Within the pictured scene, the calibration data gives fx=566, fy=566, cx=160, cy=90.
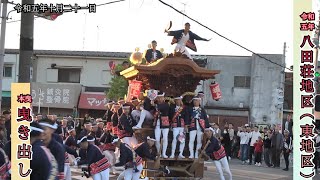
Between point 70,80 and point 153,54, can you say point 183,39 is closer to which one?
point 153,54

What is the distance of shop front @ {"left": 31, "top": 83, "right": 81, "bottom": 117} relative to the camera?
42.4 metres

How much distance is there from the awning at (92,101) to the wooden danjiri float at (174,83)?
26079 mm

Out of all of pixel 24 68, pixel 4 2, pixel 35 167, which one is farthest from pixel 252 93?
pixel 35 167

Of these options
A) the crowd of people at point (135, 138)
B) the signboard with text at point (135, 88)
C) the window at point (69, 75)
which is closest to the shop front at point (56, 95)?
the window at point (69, 75)

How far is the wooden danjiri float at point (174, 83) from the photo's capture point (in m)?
15.5

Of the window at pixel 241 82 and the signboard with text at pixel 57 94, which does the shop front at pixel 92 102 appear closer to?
the signboard with text at pixel 57 94

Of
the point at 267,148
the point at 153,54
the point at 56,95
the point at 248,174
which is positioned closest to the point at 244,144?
the point at 267,148

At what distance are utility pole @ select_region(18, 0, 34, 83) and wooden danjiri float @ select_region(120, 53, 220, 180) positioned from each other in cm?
352

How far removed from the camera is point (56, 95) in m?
42.6

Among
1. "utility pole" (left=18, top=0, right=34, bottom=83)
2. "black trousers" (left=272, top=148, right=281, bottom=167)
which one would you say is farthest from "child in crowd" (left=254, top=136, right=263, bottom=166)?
"utility pole" (left=18, top=0, right=34, bottom=83)

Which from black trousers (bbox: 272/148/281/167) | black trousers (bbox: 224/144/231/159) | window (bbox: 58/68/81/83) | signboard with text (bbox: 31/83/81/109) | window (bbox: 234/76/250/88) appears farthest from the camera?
window (bbox: 58/68/81/83)

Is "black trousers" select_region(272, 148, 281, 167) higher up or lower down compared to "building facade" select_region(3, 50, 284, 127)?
lower down

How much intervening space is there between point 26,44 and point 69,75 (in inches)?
1269

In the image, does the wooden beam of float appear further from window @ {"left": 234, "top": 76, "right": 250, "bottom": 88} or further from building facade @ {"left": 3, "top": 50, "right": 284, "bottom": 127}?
window @ {"left": 234, "top": 76, "right": 250, "bottom": 88}
